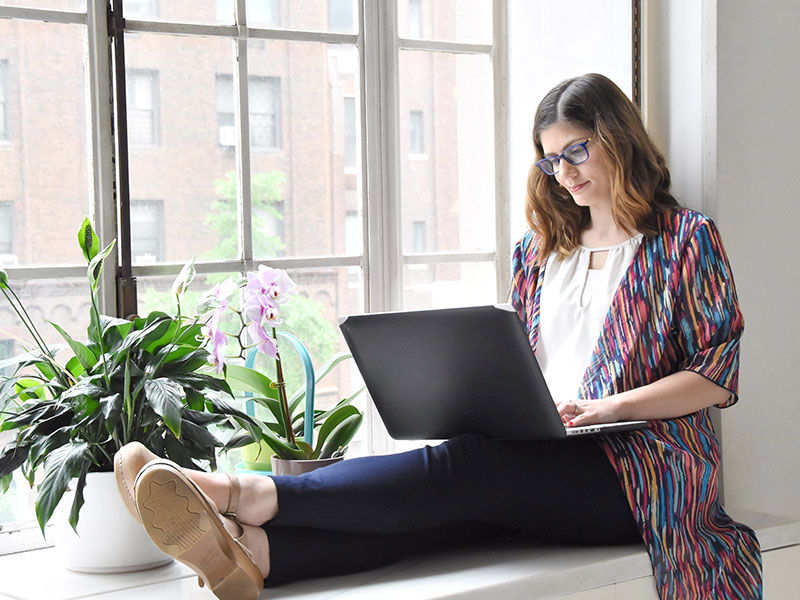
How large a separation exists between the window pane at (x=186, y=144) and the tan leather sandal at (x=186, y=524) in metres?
0.77

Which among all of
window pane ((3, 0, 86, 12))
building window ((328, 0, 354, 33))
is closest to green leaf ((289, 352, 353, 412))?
building window ((328, 0, 354, 33))

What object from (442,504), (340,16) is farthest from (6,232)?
(442,504)

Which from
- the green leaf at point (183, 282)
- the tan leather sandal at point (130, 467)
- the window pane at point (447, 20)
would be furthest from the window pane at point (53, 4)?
the tan leather sandal at point (130, 467)

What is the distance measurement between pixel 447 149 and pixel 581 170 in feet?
1.66

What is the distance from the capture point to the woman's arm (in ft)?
5.68

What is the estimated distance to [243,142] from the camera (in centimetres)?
208

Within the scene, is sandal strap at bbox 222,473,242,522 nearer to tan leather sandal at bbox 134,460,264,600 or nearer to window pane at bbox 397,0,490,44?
tan leather sandal at bbox 134,460,264,600

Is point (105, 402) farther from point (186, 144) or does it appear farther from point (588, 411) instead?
point (588, 411)

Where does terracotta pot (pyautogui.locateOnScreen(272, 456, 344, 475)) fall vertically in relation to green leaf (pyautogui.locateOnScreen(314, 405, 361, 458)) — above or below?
below

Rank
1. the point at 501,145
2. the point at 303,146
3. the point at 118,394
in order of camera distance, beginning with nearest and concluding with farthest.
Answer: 1. the point at 118,394
2. the point at 303,146
3. the point at 501,145

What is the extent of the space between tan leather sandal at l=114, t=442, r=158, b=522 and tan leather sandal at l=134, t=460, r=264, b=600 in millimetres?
45

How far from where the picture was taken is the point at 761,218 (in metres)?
2.10

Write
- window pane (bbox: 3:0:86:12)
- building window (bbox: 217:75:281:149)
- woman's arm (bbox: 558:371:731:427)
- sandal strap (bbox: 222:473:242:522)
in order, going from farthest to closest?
building window (bbox: 217:75:281:149)
window pane (bbox: 3:0:86:12)
woman's arm (bbox: 558:371:731:427)
sandal strap (bbox: 222:473:242:522)

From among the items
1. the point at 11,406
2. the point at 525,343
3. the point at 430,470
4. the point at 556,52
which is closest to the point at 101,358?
the point at 11,406
